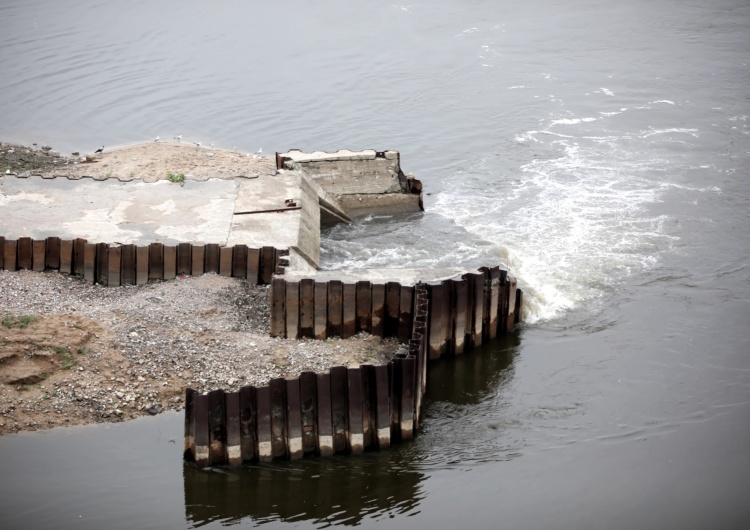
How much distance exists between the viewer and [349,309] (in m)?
16.4

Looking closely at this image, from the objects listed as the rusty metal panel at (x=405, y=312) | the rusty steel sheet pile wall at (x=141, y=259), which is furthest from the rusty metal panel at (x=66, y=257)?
the rusty metal panel at (x=405, y=312)

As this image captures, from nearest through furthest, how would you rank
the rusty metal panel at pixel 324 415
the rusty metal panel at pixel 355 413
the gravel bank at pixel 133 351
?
the rusty metal panel at pixel 324 415, the rusty metal panel at pixel 355 413, the gravel bank at pixel 133 351

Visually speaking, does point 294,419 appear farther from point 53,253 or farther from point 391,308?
point 53,253

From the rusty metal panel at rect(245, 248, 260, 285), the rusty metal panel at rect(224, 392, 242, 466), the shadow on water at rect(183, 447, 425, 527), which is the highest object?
the rusty metal panel at rect(245, 248, 260, 285)

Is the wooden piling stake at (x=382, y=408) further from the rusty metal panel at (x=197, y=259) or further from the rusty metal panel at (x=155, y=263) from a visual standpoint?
the rusty metal panel at (x=155, y=263)

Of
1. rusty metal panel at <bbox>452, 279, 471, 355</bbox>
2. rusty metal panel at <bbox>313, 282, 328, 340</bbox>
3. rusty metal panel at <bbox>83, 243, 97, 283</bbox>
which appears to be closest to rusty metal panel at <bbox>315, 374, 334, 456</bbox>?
rusty metal panel at <bbox>313, 282, 328, 340</bbox>

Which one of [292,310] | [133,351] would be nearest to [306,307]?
[292,310]

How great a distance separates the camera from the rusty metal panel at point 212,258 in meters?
17.9

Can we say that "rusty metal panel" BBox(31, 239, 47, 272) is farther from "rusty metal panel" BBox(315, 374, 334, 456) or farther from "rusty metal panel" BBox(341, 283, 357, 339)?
"rusty metal panel" BBox(315, 374, 334, 456)

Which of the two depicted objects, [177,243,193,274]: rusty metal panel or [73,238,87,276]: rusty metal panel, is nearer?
[177,243,193,274]: rusty metal panel

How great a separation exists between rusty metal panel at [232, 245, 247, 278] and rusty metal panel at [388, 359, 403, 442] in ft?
16.2

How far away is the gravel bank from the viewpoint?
47.8 feet

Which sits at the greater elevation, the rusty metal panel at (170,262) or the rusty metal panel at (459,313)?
the rusty metal panel at (170,262)

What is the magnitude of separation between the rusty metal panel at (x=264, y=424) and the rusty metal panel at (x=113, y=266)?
5804 millimetres
